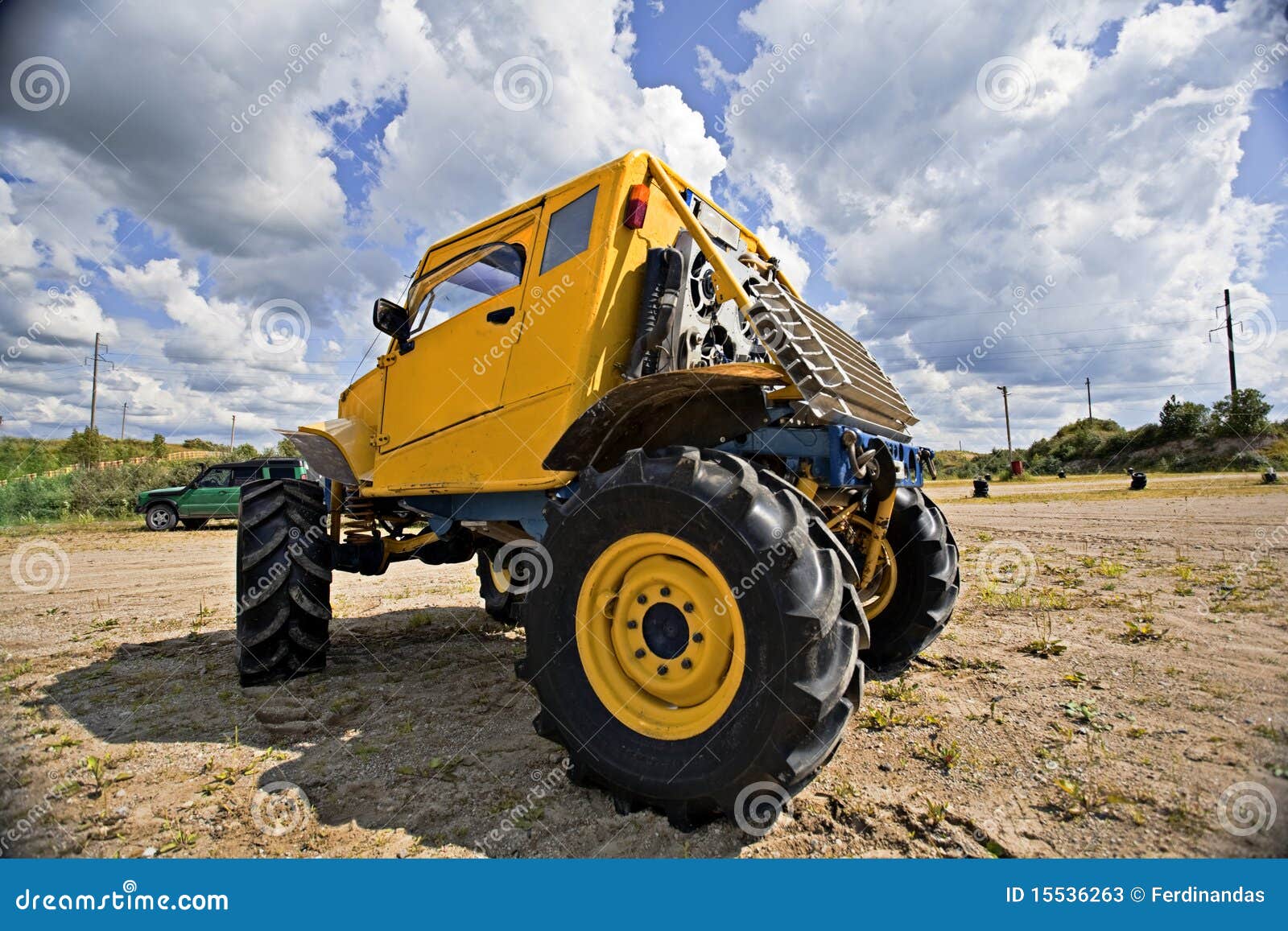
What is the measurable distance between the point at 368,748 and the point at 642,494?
83.5 inches

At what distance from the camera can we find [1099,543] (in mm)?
9070

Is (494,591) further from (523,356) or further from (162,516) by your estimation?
(162,516)

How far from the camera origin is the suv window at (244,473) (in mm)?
18578

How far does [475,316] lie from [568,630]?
7.60ft

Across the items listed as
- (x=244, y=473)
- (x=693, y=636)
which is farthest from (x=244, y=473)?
(x=693, y=636)

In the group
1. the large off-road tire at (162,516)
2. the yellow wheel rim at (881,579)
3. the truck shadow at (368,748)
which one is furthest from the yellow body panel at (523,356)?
the large off-road tire at (162,516)

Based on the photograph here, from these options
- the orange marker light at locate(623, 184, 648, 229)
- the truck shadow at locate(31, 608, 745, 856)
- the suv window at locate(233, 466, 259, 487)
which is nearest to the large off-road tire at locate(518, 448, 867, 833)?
the truck shadow at locate(31, 608, 745, 856)

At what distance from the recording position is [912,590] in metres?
4.11

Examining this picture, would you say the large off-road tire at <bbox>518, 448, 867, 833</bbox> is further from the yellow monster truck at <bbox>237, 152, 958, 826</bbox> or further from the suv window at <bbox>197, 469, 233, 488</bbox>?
the suv window at <bbox>197, 469, 233, 488</bbox>

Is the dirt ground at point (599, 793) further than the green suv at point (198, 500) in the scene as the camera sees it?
No

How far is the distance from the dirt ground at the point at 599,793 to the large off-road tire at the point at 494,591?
0.18 meters

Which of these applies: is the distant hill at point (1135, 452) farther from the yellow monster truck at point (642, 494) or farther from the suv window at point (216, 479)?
the suv window at point (216, 479)

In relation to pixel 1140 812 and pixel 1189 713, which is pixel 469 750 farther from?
pixel 1189 713

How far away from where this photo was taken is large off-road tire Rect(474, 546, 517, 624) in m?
5.80
